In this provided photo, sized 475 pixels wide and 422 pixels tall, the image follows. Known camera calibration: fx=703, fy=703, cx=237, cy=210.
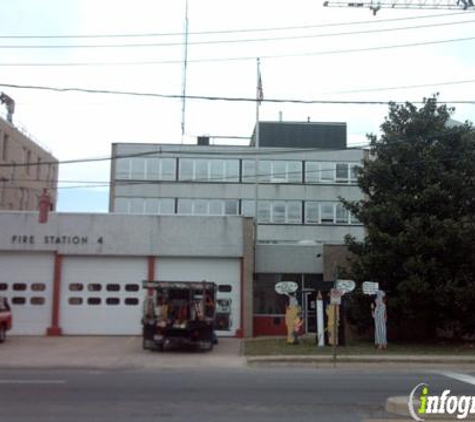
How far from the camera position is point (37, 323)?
96.1 feet

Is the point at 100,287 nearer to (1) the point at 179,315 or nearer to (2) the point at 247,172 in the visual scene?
(1) the point at 179,315

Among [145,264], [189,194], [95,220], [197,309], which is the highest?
[189,194]

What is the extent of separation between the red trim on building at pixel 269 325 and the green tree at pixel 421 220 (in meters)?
5.59

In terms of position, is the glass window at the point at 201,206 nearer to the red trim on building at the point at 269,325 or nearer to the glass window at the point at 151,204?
the glass window at the point at 151,204

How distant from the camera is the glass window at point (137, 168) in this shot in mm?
59094

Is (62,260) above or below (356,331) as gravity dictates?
above

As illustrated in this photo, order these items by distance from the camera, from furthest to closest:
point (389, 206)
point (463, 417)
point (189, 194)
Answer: point (189, 194), point (389, 206), point (463, 417)

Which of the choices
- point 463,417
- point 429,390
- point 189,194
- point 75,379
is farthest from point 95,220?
point 189,194

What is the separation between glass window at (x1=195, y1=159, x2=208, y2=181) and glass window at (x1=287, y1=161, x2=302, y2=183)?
7010mm

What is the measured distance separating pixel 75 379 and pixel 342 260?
17.0 meters

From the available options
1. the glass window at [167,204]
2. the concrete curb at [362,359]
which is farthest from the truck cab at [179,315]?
the glass window at [167,204]

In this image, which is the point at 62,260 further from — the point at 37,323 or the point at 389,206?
the point at 389,206

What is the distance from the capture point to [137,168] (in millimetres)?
59281

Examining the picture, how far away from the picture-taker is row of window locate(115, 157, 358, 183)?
194ft
